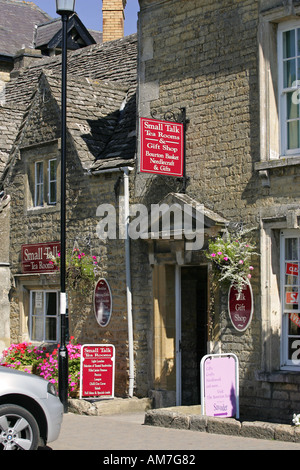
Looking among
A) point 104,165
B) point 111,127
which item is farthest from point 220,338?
point 111,127

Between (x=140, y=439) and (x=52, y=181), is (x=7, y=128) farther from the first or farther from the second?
(x=140, y=439)

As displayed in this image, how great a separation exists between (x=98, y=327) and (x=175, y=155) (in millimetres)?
3700

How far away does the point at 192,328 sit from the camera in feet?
47.0

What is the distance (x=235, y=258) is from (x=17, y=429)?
5.09m

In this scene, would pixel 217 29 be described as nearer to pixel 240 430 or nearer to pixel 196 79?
pixel 196 79

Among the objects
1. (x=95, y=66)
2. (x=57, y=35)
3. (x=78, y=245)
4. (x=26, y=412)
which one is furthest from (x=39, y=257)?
(x=57, y=35)

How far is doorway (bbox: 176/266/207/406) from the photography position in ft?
46.5

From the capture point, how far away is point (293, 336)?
1220 centimetres

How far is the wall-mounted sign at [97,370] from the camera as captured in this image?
13.6 m

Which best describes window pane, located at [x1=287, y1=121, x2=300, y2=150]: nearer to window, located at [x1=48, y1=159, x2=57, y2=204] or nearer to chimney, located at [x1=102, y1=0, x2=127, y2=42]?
window, located at [x1=48, y1=159, x2=57, y2=204]

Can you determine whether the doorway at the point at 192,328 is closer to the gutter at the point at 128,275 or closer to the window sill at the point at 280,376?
the gutter at the point at 128,275

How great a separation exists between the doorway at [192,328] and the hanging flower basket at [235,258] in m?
1.56

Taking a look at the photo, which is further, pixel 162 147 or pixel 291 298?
pixel 162 147

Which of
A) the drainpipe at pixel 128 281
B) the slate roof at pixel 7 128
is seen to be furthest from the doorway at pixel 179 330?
the slate roof at pixel 7 128
